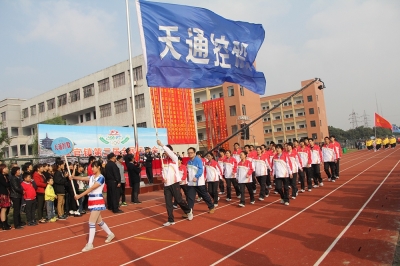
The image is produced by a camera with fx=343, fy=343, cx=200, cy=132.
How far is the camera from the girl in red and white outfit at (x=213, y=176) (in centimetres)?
992

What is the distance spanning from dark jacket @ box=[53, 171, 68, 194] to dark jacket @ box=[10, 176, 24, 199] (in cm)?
98

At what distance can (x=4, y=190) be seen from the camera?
27.5 ft

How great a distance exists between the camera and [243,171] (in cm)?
961

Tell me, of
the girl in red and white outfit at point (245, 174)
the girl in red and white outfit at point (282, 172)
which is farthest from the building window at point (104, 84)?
the girl in red and white outfit at point (282, 172)

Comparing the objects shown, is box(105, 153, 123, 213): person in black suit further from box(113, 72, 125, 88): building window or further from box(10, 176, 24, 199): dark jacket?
box(113, 72, 125, 88): building window

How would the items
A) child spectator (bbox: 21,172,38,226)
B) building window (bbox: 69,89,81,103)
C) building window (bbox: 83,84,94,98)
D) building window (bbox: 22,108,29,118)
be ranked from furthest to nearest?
building window (bbox: 22,108,29,118)
building window (bbox: 69,89,81,103)
building window (bbox: 83,84,94,98)
child spectator (bbox: 21,172,38,226)

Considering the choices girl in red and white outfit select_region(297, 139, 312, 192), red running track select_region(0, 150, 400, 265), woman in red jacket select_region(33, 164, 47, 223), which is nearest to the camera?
red running track select_region(0, 150, 400, 265)

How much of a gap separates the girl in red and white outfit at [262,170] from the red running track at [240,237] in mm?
755

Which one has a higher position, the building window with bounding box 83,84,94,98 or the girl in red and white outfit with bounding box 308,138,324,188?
the building window with bounding box 83,84,94,98

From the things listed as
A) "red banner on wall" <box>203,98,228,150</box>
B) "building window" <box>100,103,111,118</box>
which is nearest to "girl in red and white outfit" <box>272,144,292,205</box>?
"building window" <box>100,103,111,118</box>

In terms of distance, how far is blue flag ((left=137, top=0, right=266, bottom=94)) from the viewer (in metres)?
7.70

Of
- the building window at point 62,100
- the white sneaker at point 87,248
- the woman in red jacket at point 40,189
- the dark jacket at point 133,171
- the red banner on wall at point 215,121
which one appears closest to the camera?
the white sneaker at point 87,248

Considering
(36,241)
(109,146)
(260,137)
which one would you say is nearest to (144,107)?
(109,146)

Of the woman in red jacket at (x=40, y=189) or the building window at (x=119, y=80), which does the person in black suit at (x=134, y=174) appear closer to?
the woman in red jacket at (x=40, y=189)
